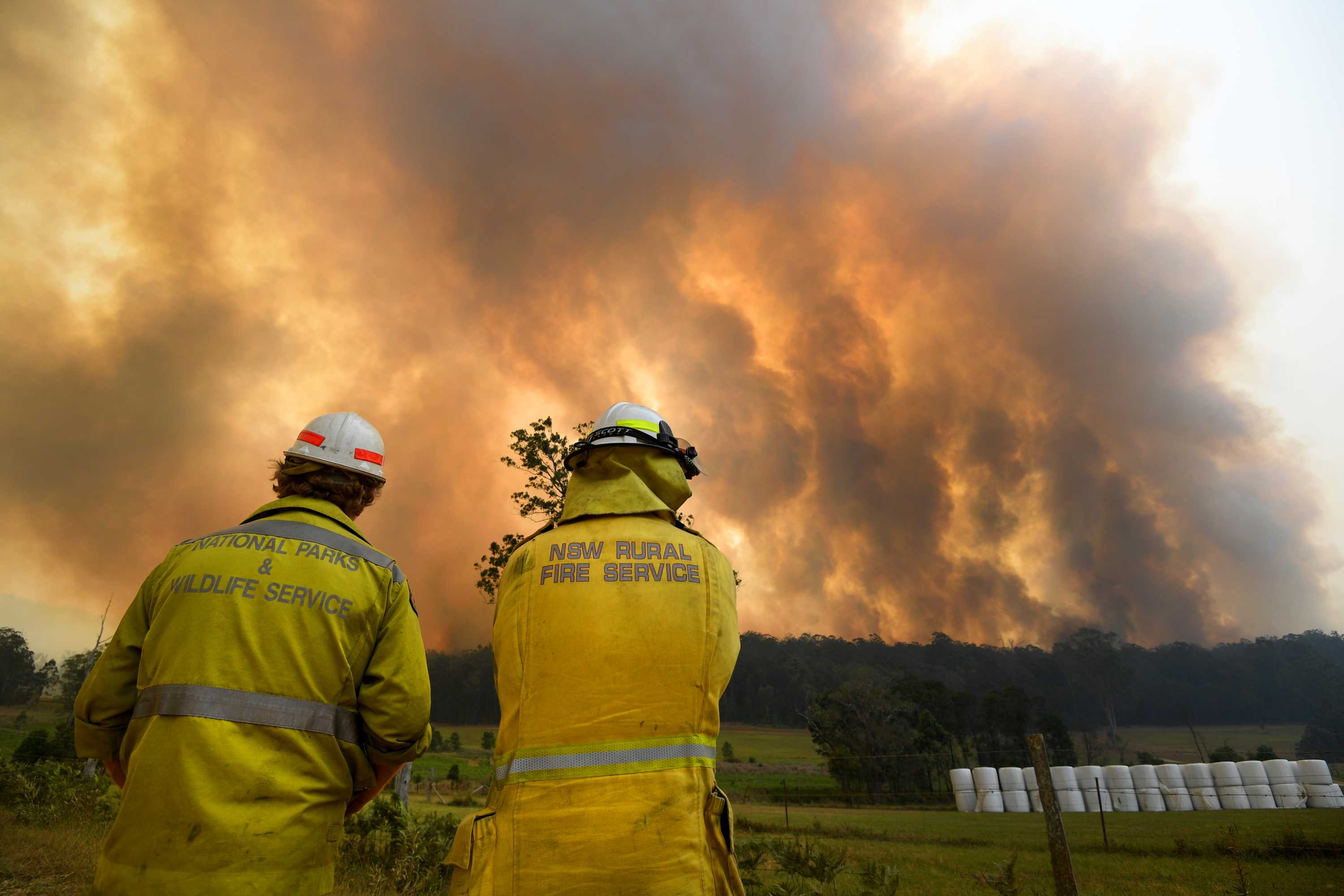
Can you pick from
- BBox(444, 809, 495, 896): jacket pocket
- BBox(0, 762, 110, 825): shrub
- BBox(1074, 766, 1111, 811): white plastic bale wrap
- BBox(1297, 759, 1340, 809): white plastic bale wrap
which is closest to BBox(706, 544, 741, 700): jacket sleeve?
BBox(444, 809, 495, 896): jacket pocket

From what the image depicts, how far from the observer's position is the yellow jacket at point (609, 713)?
226cm

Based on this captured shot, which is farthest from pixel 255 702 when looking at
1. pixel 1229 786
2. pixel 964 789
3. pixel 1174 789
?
pixel 964 789

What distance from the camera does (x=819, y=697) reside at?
86.5 meters

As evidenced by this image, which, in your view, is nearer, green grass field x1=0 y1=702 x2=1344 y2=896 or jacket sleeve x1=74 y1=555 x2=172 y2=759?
jacket sleeve x1=74 y1=555 x2=172 y2=759

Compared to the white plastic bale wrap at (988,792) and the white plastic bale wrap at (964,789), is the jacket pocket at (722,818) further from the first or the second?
the white plastic bale wrap at (964,789)

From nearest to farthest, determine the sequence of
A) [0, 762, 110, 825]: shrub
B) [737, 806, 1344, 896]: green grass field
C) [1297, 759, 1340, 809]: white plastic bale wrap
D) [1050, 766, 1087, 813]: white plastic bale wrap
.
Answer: [0, 762, 110, 825]: shrub, [737, 806, 1344, 896]: green grass field, [1297, 759, 1340, 809]: white plastic bale wrap, [1050, 766, 1087, 813]: white plastic bale wrap

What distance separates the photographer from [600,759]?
2398 millimetres

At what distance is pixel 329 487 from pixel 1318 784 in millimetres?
48788

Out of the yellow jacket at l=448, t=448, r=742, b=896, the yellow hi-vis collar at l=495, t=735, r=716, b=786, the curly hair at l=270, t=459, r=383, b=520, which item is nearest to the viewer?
the yellow jacket at l=448, t=448, r=742, b=896

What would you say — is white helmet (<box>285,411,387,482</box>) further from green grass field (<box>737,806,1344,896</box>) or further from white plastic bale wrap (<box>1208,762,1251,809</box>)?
white plastic bale wrap (<box>1208,762,1251,809</box>)

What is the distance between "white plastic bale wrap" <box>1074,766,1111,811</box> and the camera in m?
41.7

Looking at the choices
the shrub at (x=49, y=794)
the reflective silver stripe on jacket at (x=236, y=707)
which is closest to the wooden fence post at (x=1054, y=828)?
the reflective silver stripe on jacket at (x=236, y=707)

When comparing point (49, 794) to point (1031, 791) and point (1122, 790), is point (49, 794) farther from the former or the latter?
point (1031, 791)

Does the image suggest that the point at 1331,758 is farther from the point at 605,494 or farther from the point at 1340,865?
the point at 605,494
